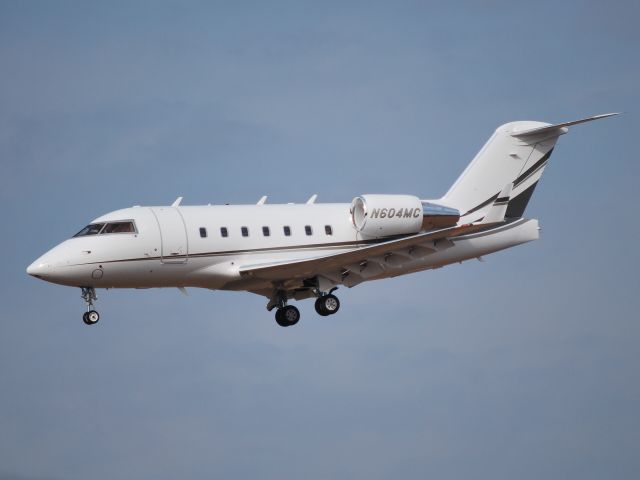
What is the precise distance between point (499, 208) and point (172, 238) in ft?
34.3

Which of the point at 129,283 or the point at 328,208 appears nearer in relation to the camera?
the point at 129,283

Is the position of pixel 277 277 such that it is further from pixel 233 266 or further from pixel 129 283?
pixel 129 283

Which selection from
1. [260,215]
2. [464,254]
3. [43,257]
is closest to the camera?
[43,257]

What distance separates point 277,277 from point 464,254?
243 inches

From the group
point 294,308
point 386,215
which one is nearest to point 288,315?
point 294,308

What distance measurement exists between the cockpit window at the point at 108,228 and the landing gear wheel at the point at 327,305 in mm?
5865

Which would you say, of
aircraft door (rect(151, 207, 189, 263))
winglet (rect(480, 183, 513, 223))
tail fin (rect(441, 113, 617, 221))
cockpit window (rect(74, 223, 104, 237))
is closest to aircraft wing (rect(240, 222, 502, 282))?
aircraft door (rect(151, 207, 189, 263))

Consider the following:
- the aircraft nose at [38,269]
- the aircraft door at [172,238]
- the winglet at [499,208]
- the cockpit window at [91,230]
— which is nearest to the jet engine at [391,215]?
the winglet at [499,208]

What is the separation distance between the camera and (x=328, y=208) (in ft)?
119

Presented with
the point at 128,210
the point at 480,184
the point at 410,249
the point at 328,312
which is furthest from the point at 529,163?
the point at 128,210

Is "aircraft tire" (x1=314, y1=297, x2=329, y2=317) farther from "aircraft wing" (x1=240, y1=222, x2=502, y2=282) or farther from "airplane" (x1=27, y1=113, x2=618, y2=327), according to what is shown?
"aircraft wing" (x1=240, y1=222, x2=502, y2=282)

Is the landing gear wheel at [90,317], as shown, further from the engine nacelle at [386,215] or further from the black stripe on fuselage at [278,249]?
the engine nacelle at [386,215]

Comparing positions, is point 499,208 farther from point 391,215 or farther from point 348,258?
point 348,258

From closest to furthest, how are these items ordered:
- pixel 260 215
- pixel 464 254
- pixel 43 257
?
pixel 43 257, pixel 260 215, pixel 464 254
